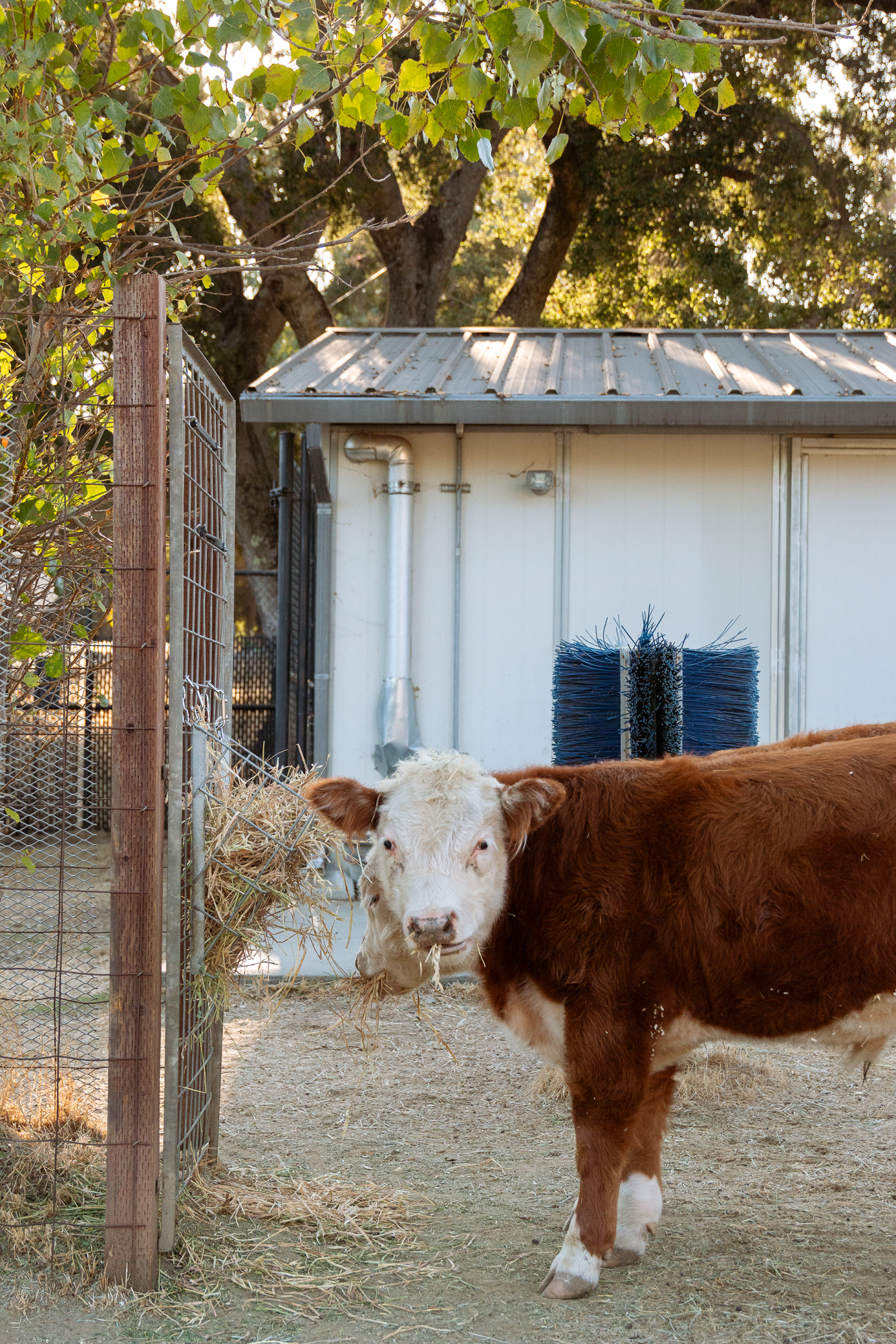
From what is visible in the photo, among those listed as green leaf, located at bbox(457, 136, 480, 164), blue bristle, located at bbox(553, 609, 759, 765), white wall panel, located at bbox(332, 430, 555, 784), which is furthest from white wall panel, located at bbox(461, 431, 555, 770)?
green leaf, located at bbox(457, 136, 480, 164)

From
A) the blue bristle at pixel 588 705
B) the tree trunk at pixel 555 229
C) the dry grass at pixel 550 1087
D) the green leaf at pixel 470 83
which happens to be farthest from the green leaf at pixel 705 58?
the tree trunk at pixel 555 229

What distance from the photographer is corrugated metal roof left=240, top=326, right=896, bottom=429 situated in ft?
26.0

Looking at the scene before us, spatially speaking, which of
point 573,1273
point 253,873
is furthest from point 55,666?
point 573,1273

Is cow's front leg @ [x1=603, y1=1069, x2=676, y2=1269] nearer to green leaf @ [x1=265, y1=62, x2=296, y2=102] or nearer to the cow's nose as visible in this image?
the cow's nose

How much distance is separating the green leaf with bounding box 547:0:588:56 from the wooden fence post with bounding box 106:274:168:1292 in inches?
51.2

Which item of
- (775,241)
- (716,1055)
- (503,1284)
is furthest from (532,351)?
(775,241)

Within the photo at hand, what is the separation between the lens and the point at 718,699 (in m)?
7.46

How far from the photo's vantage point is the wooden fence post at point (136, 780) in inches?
135

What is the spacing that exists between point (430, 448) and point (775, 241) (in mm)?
10451

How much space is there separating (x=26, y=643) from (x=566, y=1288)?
2.54m

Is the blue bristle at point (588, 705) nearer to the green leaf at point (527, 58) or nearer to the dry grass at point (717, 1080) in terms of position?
the dry grass at point (717, 1080)

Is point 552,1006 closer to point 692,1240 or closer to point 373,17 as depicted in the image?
point 692,1240

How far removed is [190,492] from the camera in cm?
413

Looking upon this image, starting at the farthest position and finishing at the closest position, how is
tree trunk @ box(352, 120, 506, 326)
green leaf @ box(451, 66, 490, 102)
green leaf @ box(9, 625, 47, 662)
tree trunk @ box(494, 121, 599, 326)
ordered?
tree trunk @ box(352, 120, 506, 326), tree trunk @ box(494, 121, 599, 326), green leaf @ box(9, 625, 47, 662), green leaf @ box(451, 66, 490, 102)
